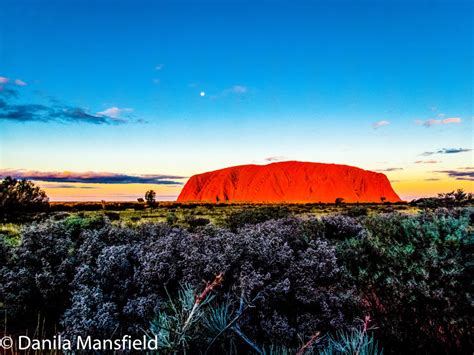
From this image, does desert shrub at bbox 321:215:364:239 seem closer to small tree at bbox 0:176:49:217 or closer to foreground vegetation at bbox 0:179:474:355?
foreground vegetation at bbox 0:179:474:355

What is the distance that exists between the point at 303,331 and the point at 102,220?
396 inches

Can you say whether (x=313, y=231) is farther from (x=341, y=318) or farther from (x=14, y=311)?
(x=14, y=311)

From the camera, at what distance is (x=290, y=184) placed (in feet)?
604

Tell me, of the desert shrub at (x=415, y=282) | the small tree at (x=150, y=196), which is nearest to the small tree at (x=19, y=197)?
the desert shrub at (x=415, y=282)

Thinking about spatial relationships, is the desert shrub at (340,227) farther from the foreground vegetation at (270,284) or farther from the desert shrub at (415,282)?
the foreground vegetation at (270,284)

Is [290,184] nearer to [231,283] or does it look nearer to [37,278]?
[37,278]

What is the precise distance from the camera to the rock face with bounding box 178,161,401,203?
177500 millimetres

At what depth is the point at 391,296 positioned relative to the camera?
644cm

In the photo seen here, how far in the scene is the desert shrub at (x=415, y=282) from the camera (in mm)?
4754

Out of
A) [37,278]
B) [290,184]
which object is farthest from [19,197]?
[290,184]

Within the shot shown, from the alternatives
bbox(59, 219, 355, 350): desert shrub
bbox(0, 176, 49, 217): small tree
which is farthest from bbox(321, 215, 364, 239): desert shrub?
bbox(0, 176, 49, 217): small tree

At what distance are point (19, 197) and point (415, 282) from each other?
4903 cm

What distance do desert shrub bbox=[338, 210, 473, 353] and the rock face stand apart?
16641cm

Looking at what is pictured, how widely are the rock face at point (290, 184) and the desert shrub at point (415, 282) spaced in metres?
166
